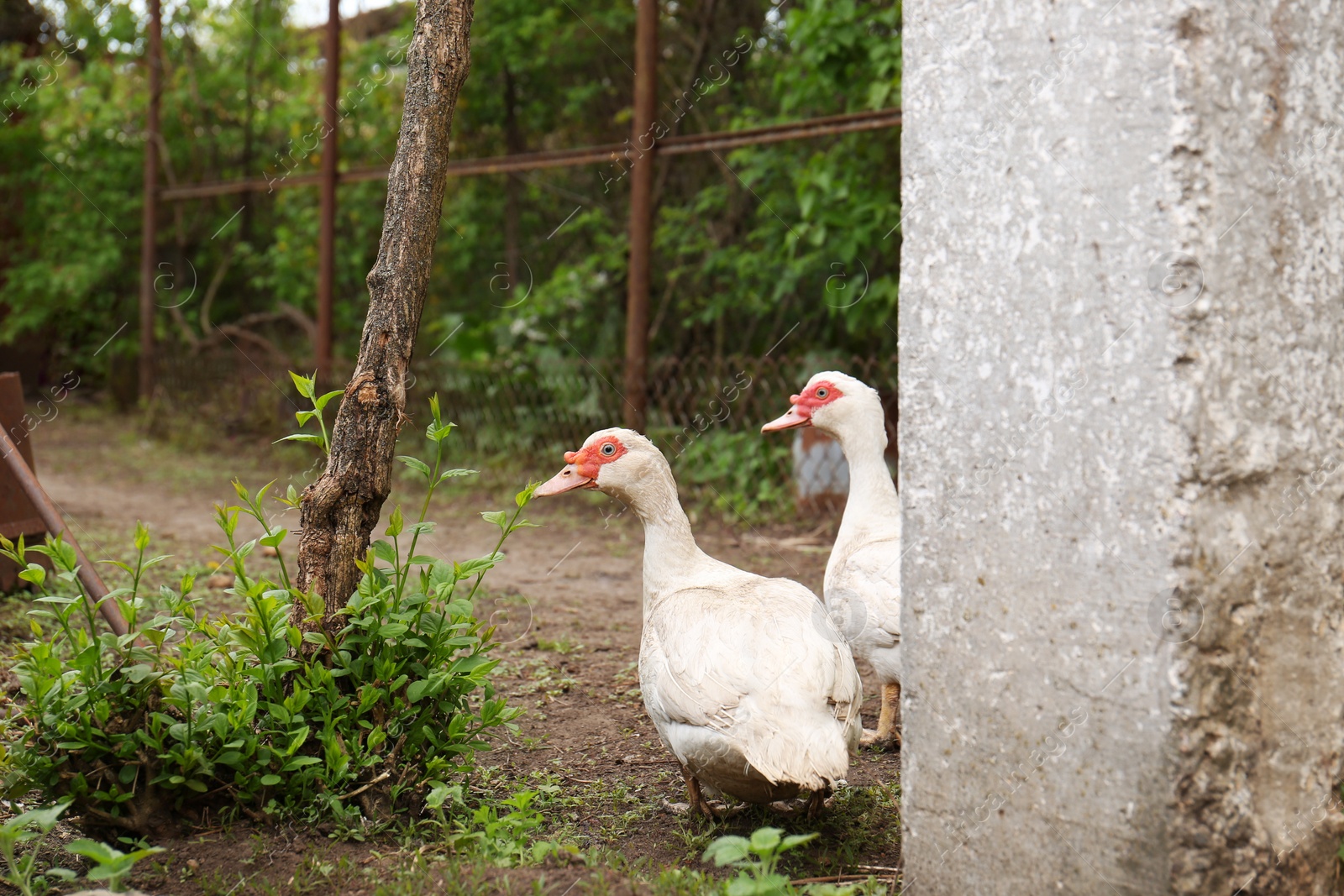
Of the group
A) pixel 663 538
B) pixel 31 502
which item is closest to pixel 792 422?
pixel 663 538

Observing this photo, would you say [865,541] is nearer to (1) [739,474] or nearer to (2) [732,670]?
(2) [732,670]

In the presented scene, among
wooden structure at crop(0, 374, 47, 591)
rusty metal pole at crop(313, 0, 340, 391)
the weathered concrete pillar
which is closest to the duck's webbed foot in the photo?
the weathered concrete pillar

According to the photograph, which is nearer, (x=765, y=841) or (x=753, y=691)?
(x=765, y=841)

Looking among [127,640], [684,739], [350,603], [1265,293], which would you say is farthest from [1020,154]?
[127,640]

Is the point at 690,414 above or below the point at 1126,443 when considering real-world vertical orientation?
below

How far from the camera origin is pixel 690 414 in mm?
7062

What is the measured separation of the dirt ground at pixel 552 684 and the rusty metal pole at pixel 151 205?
1.67 metres

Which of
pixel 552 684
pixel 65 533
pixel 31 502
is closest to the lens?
pixel 65 533

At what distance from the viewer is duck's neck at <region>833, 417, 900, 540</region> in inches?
136

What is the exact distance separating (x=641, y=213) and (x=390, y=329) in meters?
4.37

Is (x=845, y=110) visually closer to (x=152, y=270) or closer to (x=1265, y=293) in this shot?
(x=1265, y=293)

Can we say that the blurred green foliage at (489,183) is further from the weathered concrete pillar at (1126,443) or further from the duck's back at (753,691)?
the weathered concrete pillar at (1126,443)

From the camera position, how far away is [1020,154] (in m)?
1.83

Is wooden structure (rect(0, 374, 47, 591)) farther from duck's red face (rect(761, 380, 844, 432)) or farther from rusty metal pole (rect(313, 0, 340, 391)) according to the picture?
rusty metal pole (rect(313, 0, 340, 391))
